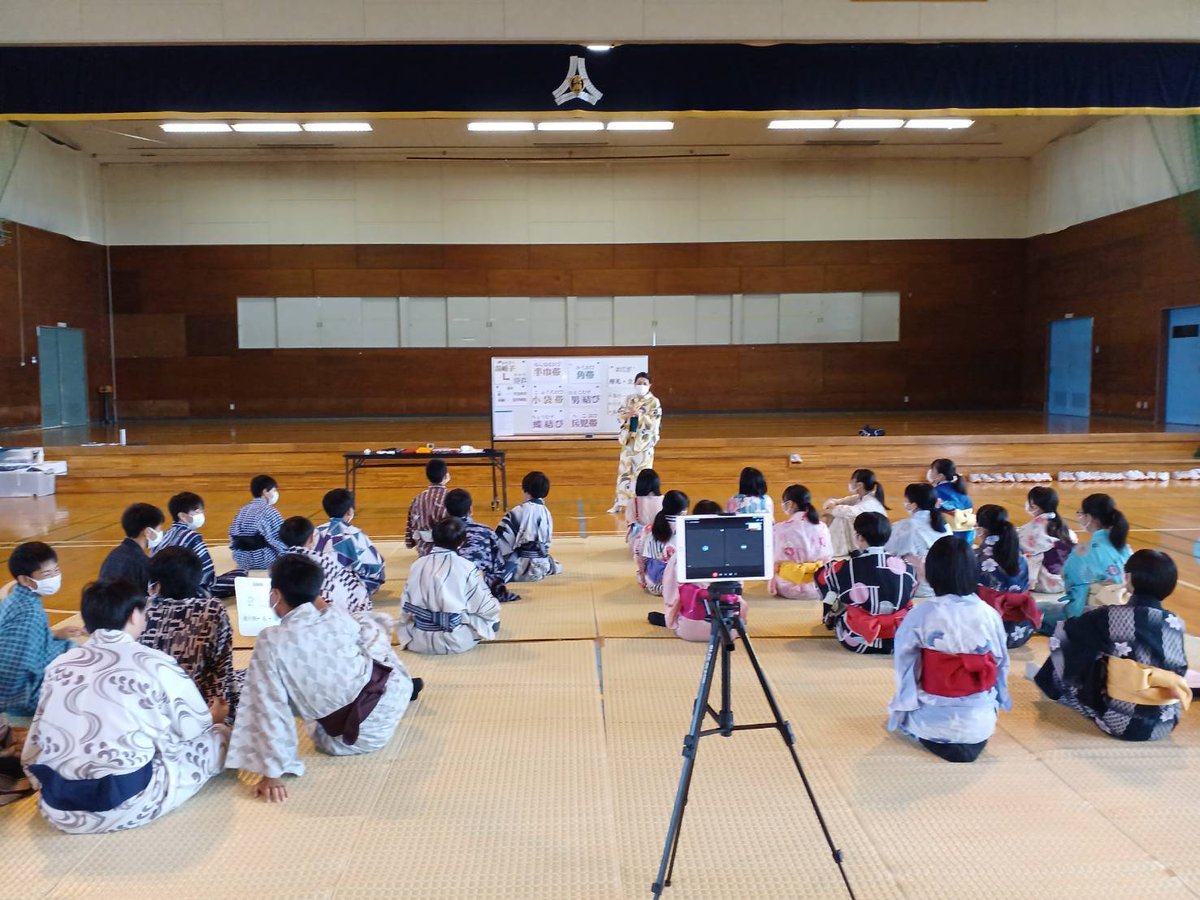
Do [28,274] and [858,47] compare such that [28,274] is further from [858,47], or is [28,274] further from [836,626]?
[836,626]

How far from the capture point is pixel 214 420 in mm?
16781

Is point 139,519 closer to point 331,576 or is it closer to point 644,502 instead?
point 331,576

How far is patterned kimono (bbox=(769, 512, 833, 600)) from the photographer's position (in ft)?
18.0

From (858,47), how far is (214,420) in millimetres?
14148

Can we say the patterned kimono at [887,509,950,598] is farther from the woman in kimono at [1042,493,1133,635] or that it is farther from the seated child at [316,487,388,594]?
the seated child at [316,487,388,594]

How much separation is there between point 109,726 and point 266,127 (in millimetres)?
14058

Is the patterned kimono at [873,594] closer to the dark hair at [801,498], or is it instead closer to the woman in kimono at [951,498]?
the dark hair at [801,498]

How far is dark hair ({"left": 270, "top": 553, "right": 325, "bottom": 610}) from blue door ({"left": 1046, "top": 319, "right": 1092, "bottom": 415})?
631 inches

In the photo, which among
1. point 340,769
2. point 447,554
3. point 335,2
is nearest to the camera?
point 340,769

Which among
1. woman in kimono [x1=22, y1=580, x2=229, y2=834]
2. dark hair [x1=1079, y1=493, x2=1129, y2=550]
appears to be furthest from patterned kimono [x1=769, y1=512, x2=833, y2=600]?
woman in kimono [x1=22, y1=580, x2=229, y2=834]

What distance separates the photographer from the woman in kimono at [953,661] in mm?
3145

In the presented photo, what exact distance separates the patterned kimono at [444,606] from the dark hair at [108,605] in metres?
1.74

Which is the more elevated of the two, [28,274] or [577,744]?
[28,274]

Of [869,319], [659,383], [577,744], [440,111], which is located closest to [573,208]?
[659,383]
